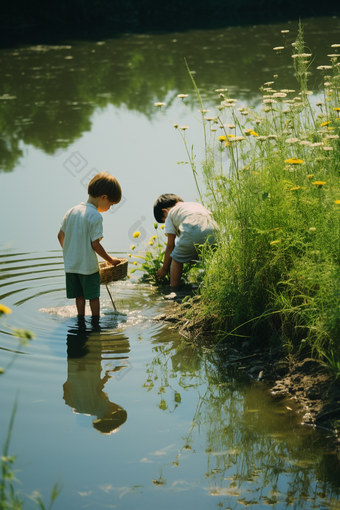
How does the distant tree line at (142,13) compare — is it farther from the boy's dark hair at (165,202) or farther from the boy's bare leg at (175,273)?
the boy's bare leg at (175,273)

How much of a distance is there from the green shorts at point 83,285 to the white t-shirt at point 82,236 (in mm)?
67

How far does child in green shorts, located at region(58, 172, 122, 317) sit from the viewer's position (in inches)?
172

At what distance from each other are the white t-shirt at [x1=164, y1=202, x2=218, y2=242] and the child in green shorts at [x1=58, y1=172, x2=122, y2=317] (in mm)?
900

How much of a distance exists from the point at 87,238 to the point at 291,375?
194 centimetres

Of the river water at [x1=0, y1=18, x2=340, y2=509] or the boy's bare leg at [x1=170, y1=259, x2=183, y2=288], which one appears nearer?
the river water at [x1=0, y1=18, x2=340, y2=509]

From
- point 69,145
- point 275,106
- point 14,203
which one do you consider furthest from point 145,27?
point 275,106

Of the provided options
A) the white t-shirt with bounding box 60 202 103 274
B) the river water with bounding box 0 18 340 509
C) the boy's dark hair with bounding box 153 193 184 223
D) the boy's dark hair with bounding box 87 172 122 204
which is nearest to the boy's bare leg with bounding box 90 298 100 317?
the river water with bounding box 0 18 340 509

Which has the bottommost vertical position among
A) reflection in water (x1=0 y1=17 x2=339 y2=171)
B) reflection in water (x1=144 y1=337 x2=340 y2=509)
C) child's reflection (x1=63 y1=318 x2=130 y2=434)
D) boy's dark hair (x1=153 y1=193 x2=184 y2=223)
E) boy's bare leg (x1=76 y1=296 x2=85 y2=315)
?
reflection in water (x1=144 y1=337 x2=340 y2=509)

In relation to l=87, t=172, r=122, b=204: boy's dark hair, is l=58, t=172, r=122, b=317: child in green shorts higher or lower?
lower

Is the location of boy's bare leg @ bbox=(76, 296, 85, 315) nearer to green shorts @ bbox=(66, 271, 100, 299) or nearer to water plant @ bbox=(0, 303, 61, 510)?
green shorts @ bbox=(66, 271, 100, 299)

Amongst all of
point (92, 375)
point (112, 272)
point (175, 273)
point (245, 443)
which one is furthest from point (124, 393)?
point (175, 273)

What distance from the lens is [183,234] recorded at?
513cm

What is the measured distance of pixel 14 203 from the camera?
7.29 m

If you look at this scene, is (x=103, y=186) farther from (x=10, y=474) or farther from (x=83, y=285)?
(x=10, y=474)
